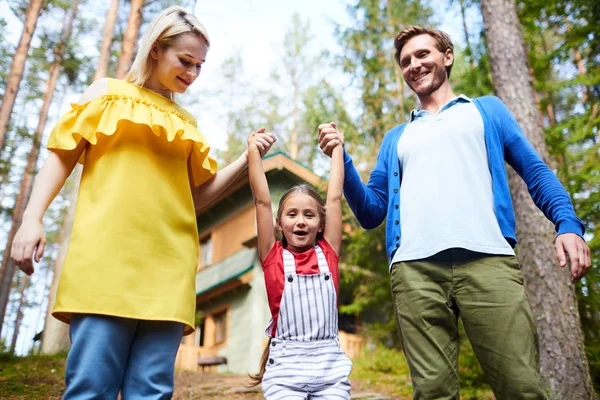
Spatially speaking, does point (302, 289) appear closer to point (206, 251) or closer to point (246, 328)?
point (246, 328)

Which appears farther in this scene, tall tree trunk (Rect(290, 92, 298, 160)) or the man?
tall tree trunk (Rect(290, 92, 298, 160))

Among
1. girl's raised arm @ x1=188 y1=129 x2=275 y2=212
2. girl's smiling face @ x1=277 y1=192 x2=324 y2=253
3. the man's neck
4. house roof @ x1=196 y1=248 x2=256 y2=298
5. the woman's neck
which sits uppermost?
house roof @ x1=196 y1=248 x2=256 y2=298

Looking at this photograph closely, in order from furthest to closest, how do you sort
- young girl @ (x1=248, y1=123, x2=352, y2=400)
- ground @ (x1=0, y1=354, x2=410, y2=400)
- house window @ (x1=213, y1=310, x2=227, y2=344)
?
house window @ (x1=213, y1=310, x2=227, y2=344) → ground @ (x1=0, y1=354, x2=410, y2=400) → young girl @ (x1=248, y1=123, x2=352, y2=400)

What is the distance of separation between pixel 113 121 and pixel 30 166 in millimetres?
14836

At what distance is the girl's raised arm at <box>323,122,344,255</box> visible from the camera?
9.27 ft

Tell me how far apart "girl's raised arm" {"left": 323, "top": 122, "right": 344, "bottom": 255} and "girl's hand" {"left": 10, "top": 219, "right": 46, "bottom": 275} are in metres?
1.35

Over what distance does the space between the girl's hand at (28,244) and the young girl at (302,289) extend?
100 cm

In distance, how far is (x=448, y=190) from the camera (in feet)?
8.63

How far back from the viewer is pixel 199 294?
1636cm

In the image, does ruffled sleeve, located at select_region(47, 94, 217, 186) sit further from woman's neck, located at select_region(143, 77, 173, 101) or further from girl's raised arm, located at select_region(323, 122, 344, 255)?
girl's raised arm, located at select_region(323, 122, 344, 255)

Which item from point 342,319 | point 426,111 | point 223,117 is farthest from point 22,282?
point 426,111

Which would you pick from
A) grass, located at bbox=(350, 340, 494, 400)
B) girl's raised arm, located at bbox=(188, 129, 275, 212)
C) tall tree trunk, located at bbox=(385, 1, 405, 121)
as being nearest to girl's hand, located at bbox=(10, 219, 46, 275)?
girl's raised arm, located at bbox=(188, 129, 275, 212)

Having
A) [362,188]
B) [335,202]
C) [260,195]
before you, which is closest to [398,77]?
[362,188]

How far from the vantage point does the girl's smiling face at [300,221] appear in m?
2.82
